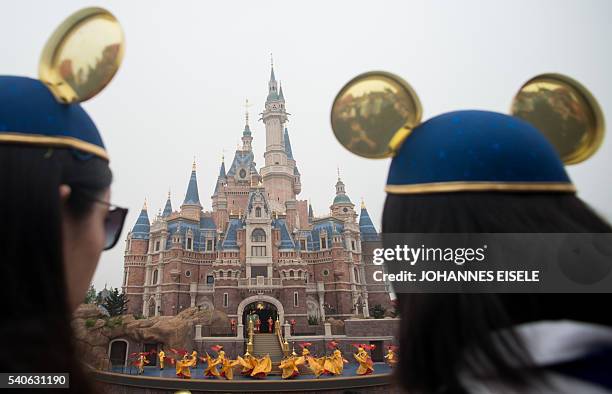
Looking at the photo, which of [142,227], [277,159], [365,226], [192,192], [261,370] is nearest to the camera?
[261,370]

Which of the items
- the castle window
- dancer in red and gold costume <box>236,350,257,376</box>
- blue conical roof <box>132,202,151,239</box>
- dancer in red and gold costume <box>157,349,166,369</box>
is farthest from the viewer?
blue conical roof <box>132,202,151,239</box>

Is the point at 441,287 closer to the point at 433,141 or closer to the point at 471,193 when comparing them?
the point at 471,193

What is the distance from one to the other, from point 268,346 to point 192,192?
22941 mm

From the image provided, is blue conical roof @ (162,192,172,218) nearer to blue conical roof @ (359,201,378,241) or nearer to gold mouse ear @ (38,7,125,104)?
blue conical roof @ (359,201,378,241)

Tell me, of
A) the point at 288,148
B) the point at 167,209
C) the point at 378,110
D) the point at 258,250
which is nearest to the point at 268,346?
the point at 258,250

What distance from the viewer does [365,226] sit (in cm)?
3972

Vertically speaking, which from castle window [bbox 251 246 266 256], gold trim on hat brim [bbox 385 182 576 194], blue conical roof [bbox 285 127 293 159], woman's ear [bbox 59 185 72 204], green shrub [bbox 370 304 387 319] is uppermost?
blue conical roof [bbox 285 127 293 159]

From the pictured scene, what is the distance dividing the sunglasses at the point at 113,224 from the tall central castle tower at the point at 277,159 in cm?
3870

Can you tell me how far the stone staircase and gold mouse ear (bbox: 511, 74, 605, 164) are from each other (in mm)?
22938

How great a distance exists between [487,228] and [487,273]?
152 mm

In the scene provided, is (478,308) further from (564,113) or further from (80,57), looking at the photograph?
(80,57)

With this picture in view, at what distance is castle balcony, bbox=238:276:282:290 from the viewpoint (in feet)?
91.5

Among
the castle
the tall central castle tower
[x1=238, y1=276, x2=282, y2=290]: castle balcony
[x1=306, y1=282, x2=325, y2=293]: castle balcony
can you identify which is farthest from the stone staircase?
the tall central castle tower

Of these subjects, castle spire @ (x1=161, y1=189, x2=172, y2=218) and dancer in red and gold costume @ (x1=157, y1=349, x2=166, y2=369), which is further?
castle spire @ (x1=161, y1=189, x2=172, y2=218)
